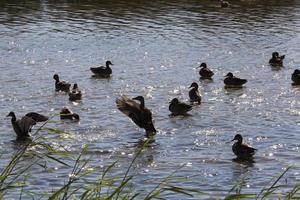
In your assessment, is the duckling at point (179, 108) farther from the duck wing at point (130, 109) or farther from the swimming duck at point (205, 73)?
the swimming duck at point (205, 73)

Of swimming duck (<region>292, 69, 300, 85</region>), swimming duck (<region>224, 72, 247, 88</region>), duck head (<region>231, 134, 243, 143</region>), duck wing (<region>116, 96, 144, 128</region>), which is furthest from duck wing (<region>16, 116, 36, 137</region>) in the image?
swimming duck (<region>292, 69, 300, 85</region>)

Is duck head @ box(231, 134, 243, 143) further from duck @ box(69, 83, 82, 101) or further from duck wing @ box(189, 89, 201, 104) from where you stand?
duck @ box(69, 83, 82, 101)

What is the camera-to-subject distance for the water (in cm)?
1470

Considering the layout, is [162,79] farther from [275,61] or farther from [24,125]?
[24,125]

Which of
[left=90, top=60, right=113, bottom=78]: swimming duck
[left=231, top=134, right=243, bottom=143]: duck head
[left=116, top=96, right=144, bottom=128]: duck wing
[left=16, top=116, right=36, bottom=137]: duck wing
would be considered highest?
[left=116, top=96, right=144, bottom=128]: duck wing

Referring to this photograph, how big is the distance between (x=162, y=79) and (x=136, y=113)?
7.75 metres

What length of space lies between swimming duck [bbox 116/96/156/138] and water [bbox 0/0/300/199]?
388mm

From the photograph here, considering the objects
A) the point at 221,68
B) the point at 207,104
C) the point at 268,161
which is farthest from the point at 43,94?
the point at 268,161

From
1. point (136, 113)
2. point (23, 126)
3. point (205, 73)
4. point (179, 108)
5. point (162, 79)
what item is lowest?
point (162, 79)

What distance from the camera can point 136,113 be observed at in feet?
53.5

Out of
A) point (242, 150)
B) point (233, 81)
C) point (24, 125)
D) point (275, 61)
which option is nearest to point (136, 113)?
point (24, 125)

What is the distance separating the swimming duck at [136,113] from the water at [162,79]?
0.39 metres

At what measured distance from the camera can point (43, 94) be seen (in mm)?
22000

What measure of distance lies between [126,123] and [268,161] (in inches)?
185
